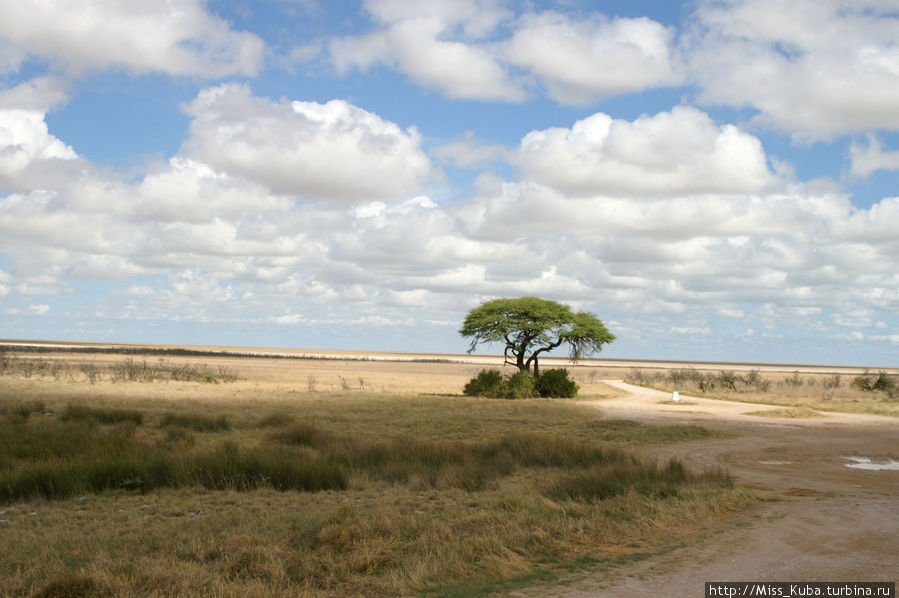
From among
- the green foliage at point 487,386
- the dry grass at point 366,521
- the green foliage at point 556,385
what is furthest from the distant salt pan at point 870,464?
the green foliage at point 487,386

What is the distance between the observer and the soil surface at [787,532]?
6.96 meters

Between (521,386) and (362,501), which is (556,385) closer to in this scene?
(521,386)

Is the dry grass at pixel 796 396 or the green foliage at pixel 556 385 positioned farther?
the green foliage at pixel 556 385

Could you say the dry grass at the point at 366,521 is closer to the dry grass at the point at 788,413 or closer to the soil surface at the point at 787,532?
the soil surface at the point at 787,532

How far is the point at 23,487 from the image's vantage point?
11742mm

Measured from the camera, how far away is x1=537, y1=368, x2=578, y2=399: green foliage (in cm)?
4184

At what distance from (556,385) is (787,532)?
3363 cm

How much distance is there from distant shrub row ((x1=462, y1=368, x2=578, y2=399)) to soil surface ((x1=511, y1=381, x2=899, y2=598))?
817 inches

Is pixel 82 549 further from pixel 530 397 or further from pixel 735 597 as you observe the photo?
pixel 530 397

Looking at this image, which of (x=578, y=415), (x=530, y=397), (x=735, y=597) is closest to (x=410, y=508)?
(x=735, y=597)

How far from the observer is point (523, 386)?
41.3m

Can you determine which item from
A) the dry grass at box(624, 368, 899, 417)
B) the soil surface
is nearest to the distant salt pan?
the soil surface

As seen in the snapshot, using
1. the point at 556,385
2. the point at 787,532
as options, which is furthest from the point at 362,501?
the point at 556,385

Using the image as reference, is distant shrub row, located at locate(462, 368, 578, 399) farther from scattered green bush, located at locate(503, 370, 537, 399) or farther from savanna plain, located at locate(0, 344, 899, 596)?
savanna plain, located at locate(0, 344, 899, 596)
